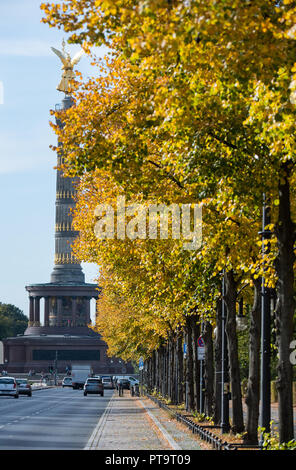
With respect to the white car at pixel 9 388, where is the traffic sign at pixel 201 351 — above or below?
above

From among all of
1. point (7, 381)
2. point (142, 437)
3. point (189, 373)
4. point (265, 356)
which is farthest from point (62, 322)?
point (265, 356)

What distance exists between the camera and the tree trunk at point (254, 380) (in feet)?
75.7

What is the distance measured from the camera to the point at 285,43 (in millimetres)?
12984

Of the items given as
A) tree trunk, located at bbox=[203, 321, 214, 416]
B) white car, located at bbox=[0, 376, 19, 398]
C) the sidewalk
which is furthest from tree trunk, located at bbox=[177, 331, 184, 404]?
white car, located at bbox=[0, 376, 19, 398]

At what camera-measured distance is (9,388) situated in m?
72.6

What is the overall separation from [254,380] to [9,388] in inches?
2022

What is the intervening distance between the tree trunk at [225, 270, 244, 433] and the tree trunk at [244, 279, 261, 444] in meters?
2.13

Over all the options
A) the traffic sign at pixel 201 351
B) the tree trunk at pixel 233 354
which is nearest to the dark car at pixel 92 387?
the traffic sign at pixel 201 351

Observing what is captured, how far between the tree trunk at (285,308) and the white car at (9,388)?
189 feet

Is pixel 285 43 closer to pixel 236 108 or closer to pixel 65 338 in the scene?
pixel 236 108

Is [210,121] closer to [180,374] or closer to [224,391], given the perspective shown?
[224,391]

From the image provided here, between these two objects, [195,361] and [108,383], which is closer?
[195,361]

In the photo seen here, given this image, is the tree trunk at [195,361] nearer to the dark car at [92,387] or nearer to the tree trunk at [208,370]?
the tree trunk at [208,370]
